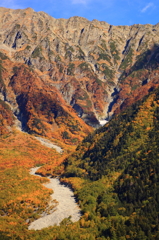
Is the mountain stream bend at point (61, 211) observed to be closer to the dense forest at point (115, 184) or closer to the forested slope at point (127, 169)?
the dense forest at point (115, 184)

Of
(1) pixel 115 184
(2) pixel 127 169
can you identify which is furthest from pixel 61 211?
(2) pixel 127 169

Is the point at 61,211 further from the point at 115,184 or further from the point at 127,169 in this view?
the point at 127,169

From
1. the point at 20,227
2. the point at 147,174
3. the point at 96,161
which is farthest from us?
the point at 96,161

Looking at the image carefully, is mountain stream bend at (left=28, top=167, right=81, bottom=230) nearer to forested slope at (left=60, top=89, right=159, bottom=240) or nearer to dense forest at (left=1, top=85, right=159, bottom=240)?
dense forest at (left=1, top=85, right=159, bottom=240)

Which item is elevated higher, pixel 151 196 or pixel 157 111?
pixel 157 111

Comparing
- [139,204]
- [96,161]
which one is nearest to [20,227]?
[139,204]

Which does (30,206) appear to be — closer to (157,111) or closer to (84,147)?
(84,147)

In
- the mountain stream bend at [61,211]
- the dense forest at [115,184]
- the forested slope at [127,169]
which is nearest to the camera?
the dense forest at [115,184]

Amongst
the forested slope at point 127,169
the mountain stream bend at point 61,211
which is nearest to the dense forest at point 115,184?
the forested slope at point 127,169
